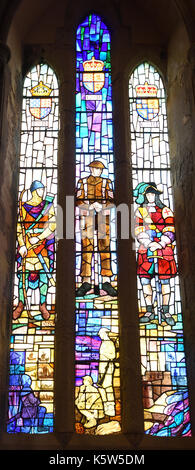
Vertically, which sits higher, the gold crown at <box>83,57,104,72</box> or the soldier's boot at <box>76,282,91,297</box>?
the gold crown at <box>83,57,104,72</box>

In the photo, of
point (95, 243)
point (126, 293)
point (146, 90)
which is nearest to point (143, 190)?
point (95, 243)

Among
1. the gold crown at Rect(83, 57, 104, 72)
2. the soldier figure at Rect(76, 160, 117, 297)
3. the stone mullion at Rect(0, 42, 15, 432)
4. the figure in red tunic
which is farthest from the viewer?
the gold crown at Rect(83, 57, 104, 72)

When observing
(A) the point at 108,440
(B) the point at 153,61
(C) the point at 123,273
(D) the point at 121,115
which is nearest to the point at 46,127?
(D) the point at 121,115

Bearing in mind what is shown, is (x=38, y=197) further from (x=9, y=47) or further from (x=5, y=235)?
(x=9, y=47)

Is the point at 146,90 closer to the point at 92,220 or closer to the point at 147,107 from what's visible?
the point at 147,107

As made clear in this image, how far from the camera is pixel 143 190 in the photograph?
1075 cm

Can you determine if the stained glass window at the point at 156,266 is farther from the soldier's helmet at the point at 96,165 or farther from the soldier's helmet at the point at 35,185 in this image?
the soldier's helmet at the point at 35,185

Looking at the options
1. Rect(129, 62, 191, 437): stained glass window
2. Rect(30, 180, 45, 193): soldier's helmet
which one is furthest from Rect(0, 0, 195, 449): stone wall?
Rect(30, 180, 45, 193): soldier's helmet

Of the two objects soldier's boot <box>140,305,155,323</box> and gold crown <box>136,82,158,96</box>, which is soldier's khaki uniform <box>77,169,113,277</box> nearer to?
soldier's boot <box>140,305,155,323</box>

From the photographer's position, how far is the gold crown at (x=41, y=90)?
11555mm

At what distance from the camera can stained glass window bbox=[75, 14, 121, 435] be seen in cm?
933

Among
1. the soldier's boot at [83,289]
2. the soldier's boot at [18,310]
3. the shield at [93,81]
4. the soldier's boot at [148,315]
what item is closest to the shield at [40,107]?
the shield at [93,81]

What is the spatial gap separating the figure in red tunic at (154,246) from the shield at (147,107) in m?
1.31

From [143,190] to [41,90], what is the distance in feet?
8.14
